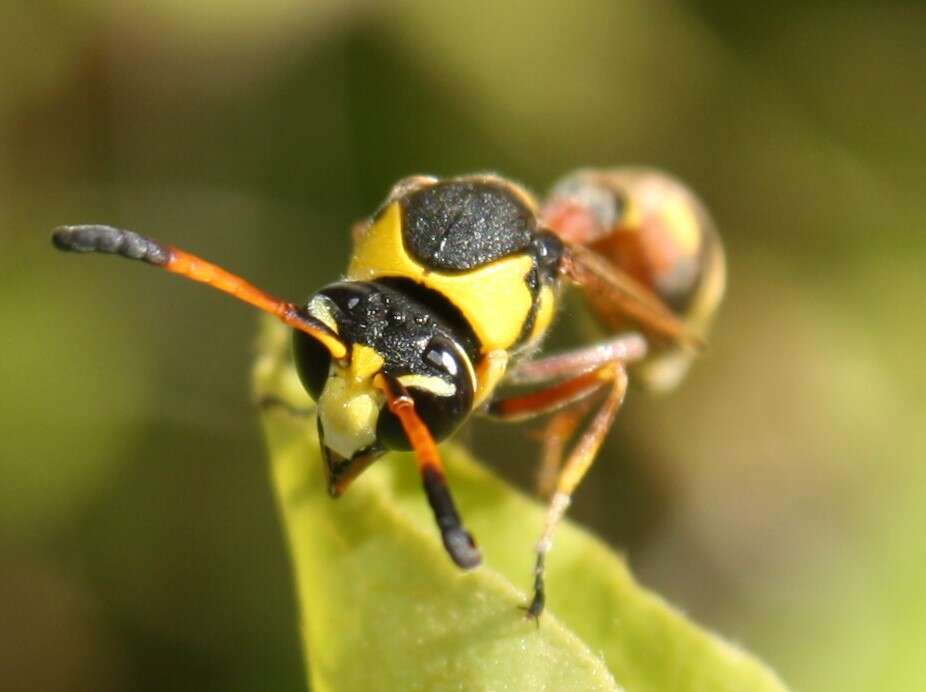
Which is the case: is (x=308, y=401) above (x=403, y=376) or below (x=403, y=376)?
below

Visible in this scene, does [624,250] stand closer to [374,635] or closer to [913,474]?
[913,474]

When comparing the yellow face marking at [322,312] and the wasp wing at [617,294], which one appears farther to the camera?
the wasp wing at [617,294]

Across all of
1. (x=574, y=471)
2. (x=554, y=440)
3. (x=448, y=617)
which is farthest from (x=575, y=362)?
(x=448, y=617)

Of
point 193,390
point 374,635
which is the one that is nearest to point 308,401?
point 374,635

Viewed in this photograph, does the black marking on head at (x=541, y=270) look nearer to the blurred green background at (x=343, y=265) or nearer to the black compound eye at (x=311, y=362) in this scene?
the black compound eye at (x=311, y=362)

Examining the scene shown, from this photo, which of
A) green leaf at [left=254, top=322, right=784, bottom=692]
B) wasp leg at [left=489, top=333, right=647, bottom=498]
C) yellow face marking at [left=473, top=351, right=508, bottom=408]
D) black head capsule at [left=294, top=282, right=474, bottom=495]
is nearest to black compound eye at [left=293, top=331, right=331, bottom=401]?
black head capsule at [left=294, top=282, right=474, bottom=495]

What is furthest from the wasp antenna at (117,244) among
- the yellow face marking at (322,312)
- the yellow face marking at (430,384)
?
the yellow face marking at (430,384)
